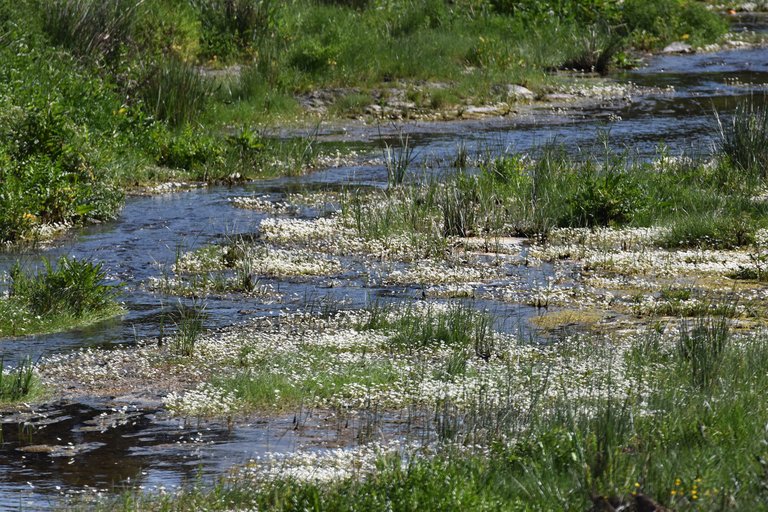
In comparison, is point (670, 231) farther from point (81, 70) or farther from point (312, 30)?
point (312, 30)

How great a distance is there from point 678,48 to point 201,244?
22.4 meters

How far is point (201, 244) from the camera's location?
14875 mm

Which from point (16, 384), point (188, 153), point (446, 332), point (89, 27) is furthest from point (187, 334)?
point (89, 27)

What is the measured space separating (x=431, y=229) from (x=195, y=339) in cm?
502

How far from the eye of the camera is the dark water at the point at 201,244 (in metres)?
7.95

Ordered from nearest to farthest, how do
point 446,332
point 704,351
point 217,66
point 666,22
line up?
point 704,351 < point 446,332 < point 217,66 < point 666,22

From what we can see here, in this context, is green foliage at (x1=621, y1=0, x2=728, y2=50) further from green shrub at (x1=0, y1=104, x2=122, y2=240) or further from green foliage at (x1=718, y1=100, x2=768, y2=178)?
green shrub at (x1=0, y1=104, x2=122, y2=240)

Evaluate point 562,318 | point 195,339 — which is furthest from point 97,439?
point 562,318

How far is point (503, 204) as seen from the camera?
16.0 m

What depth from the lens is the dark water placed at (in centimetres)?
795

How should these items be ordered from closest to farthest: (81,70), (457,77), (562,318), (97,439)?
1. (97,439)
2. (562,318)
3. (81,70)
4. (457,77)

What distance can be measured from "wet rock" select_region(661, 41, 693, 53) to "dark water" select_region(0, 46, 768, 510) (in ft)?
10.0

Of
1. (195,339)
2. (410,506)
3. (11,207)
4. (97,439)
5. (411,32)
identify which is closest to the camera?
(410,506)

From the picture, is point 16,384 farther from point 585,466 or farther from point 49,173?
point 49,173
